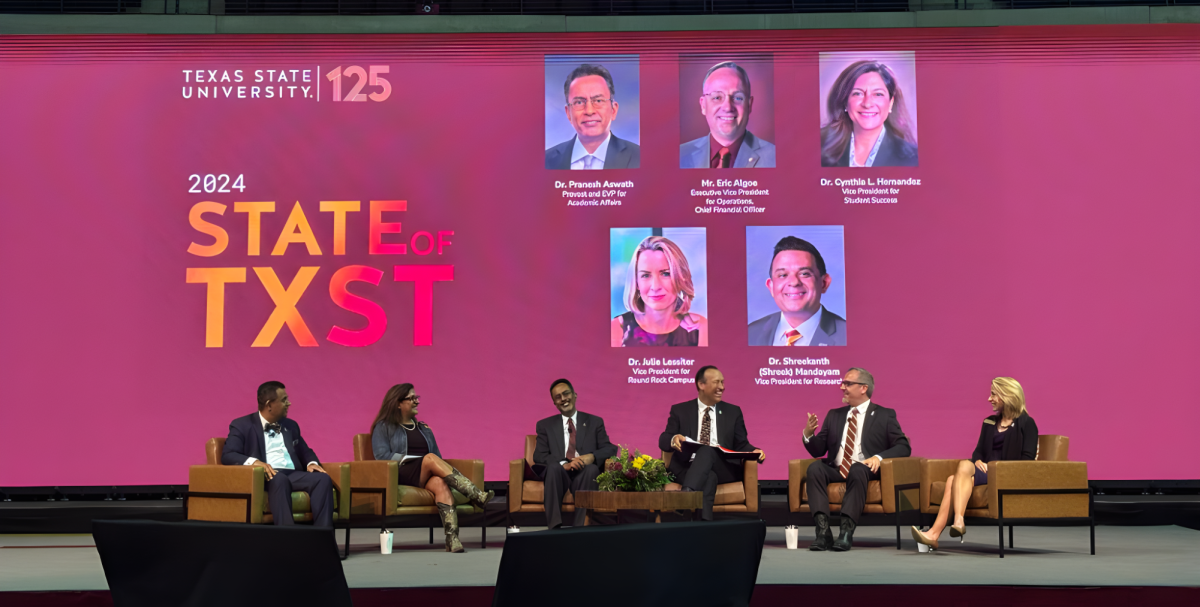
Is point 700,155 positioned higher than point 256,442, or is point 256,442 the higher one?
A: point 700,155

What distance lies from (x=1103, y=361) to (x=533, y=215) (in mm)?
4142

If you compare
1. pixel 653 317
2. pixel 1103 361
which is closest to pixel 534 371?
pixel 653 317

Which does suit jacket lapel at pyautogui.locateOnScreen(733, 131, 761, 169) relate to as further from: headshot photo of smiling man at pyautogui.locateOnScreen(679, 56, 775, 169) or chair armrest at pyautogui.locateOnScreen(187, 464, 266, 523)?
chair armrest at pyautogui.locateOnScreen(187, 464, 266, 523)

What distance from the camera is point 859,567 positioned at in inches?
180

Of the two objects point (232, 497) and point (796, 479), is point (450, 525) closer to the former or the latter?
point (232, 497)

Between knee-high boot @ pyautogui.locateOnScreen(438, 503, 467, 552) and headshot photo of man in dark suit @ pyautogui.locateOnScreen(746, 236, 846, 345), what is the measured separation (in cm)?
255

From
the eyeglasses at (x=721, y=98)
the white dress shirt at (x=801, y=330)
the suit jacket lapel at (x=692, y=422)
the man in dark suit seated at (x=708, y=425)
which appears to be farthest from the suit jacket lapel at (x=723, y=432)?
the eyeglasses at (x=721, y=98)

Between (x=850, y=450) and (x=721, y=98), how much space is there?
111 inches

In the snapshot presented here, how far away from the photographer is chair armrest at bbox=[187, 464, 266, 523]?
16.5 ft

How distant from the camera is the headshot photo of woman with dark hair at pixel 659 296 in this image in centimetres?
706

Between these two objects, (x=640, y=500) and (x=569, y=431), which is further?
(x=569, y=431)

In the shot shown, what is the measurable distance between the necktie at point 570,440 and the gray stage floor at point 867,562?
68 cm

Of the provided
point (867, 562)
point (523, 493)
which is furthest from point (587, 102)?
point (867, 562)

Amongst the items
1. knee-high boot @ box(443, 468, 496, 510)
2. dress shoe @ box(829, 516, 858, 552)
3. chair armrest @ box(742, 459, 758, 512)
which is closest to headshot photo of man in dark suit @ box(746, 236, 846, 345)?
chair armrest @ box(742, 459, 758, 512)
